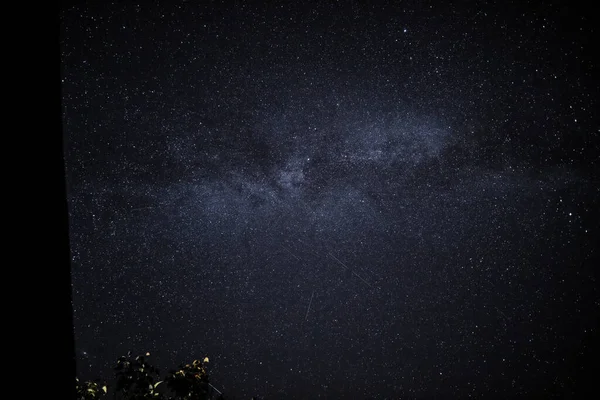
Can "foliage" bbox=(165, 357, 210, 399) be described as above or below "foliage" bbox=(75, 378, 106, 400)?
above

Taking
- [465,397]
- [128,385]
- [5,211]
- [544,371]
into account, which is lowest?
[128,385]

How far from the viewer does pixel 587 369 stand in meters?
28.0

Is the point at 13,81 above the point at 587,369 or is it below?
below

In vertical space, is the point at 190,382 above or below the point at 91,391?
above

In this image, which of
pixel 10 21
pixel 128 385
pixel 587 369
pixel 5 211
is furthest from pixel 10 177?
pixel 587 369

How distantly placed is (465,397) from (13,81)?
1478 inches

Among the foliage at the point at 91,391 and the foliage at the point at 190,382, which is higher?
the foliage at the point at 190,382

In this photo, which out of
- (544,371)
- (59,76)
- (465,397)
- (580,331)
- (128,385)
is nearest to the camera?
(59,76)

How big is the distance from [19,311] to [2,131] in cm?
30

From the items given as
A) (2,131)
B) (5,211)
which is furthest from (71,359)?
(2,131)

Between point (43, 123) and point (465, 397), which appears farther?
point (465, 397)

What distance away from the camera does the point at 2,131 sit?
556 mm

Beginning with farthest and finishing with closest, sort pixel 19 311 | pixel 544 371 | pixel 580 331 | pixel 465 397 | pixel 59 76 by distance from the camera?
pixel 465 397
pixel 544 371
pixel 580 331
pixel 59 76
pixel 19 311

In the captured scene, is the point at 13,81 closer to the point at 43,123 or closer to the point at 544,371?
the point at 43,123
